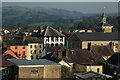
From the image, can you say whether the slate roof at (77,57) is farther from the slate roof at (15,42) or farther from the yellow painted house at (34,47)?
the yellow painted house at (34,47)

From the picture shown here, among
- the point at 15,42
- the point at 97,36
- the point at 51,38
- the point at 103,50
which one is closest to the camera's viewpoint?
the point at 103,50

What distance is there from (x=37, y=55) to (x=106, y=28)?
34692 mm

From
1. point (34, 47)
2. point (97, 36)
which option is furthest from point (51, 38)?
point (97, 36)

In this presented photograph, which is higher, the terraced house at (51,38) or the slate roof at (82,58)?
the terraced house at (51,38)

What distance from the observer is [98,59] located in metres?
47.8

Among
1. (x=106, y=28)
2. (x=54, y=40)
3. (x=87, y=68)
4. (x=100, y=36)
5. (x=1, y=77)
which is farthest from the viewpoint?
(x=106, y=28)

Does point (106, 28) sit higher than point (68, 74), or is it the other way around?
point (106, 28)

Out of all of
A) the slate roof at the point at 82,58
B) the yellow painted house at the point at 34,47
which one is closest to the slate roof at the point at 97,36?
the yellow painted house at the point at 34,47

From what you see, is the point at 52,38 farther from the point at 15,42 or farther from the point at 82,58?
the point at 82,58

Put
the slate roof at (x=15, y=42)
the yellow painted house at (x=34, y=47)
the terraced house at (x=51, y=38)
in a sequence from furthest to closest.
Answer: the terraced house at (x=51, y=38) → the yellow painted house at (x=34, y=47) → the slate roof at (x=15, y=42)

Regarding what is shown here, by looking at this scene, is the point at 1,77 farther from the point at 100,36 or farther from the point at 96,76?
the point at 100,36

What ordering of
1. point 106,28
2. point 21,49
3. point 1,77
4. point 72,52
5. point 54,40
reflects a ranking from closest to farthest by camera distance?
point 1,77
point 72,52
point 21,49
point 54,40
point 106,28

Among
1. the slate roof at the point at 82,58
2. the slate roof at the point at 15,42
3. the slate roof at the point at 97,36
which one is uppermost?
the slate roof at the point at 97,36

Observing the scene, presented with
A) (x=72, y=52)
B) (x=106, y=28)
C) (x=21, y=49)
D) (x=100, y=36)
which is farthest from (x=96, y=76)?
(x=106, y=28)
